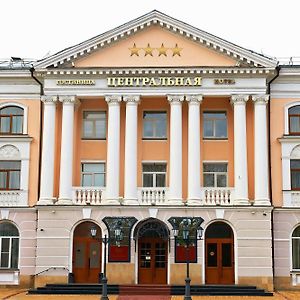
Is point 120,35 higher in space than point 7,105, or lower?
higher

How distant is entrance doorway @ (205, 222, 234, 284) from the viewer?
3322 cm

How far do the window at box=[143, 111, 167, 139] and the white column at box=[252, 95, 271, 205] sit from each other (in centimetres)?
514

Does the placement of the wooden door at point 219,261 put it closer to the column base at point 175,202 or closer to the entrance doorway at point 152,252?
the entrance doorway at point 152,252

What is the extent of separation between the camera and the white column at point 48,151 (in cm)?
3353

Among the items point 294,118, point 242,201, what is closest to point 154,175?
point 242,201

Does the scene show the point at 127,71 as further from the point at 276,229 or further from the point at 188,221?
the point at 276,229

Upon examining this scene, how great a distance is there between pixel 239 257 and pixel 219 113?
8.21 metres

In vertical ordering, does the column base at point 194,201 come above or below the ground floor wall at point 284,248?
above

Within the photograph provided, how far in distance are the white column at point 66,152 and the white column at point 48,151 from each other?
1.68 ft

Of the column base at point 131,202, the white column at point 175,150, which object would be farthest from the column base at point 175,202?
the column base at point 131,202

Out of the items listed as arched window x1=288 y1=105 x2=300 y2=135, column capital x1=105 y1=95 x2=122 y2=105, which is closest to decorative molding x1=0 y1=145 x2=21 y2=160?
column capital x1=105 y1=95 x2=122 y2=105

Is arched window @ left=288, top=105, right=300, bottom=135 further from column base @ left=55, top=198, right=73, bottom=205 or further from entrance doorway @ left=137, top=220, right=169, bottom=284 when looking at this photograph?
column base @ left=55, top=198, right=73, bottom=205

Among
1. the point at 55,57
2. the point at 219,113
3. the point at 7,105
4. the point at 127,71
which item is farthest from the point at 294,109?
the point at 7,105

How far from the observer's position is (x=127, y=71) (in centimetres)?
Result: 3381
